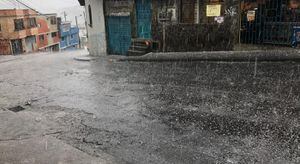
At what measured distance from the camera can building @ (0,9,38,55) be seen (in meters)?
37.3

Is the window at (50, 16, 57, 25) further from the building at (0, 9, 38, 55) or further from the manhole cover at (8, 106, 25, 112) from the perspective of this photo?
the manhole cover at (8, 106, 25, 112)

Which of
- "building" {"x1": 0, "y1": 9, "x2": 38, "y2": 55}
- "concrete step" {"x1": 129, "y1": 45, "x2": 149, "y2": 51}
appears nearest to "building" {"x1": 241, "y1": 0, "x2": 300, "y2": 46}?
"concrete step" {"x1": 129, "y1": 45, "x2": 149, "y2": 51}

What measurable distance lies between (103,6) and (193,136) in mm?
13999

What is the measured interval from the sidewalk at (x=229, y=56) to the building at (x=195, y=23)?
90cm

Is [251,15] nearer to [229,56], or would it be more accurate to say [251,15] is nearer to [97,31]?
[229,56]

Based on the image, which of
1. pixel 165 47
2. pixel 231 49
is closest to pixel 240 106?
pixel 231 49


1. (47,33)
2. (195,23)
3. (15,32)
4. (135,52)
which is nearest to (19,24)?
(15,32)

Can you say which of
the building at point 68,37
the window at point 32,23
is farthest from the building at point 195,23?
the building at point 68,37

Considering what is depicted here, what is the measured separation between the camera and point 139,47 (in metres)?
17.1

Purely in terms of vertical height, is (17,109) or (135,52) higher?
(135,52)

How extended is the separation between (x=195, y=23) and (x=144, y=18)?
10.2ft

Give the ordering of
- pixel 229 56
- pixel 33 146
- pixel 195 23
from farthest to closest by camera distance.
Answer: pixel 195 23 → pixel 229 56 → pixel 33 146

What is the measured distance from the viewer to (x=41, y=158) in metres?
5.24

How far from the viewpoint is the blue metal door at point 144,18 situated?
16609 mm
